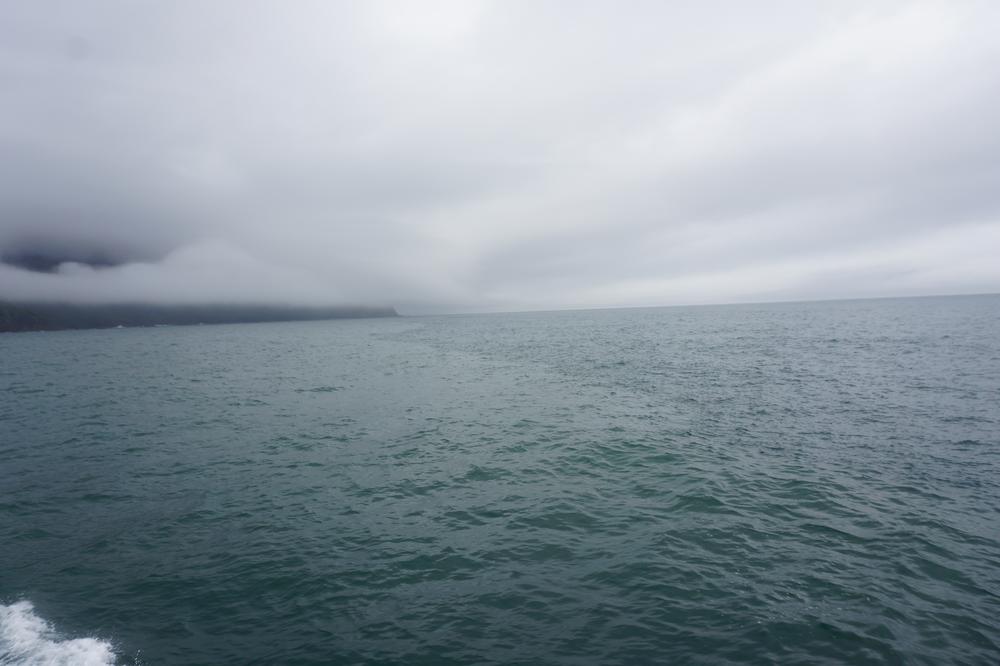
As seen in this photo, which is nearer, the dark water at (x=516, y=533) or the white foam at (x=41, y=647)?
the white foam at (x=41, y=647)

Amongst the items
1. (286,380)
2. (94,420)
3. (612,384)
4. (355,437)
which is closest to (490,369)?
(612,384)

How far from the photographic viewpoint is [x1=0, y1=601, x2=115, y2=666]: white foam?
13641 millimetres

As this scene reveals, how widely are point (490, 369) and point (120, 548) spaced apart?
6365 centimetres

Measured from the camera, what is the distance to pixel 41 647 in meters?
14.2

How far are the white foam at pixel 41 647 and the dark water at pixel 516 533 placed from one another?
79 millimetres

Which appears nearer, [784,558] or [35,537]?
[784,558]

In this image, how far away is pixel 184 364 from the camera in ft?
328

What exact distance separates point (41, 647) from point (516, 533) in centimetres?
1682

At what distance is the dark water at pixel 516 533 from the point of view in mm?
14422

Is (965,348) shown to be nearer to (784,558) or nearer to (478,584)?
(784,558)

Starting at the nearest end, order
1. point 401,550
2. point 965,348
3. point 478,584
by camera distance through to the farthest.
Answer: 1. point 478,584
2. point 401,550
3. point 965,348

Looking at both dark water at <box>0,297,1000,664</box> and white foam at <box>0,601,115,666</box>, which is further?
dark water at <box>0,297,1000,664</box>

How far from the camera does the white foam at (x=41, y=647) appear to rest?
537 inches

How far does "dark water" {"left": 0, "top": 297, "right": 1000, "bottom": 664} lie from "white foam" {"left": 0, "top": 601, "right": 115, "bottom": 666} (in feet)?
0.26
